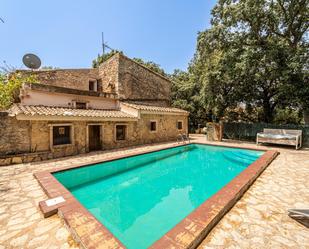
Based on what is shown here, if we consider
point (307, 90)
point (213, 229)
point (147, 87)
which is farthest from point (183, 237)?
point (147, 87)

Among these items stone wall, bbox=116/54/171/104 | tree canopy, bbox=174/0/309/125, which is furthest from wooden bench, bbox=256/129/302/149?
stone wall, bbox=116/54/171/104

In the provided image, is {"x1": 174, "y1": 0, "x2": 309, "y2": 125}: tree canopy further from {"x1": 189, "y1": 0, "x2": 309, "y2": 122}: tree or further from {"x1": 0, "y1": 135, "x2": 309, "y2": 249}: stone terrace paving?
{"x1": 0, "y1": 135, "x2": 309, "y2": 249}: stone terrace paving

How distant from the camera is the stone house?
25.6 feet

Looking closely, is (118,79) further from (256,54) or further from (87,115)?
(256,54)

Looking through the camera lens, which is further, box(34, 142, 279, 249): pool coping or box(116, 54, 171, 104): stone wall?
box(116, 54, 171, 104): stone wall

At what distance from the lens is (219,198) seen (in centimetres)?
381

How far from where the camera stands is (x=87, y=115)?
9594 millimetres

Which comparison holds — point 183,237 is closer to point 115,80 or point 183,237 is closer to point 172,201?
point 172,201

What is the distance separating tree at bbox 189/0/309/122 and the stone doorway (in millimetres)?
9985

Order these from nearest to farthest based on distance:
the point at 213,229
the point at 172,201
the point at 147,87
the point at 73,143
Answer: the point at 213,229 → the point at 172,201 → the point at 73,143 → the point at 147,87

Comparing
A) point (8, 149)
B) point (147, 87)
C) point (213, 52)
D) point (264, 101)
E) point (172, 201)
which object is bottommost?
point (172, 201)

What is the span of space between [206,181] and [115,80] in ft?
40.1

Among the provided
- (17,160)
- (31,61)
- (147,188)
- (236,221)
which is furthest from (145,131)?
(31,61)

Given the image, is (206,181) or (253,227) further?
(206,181)
